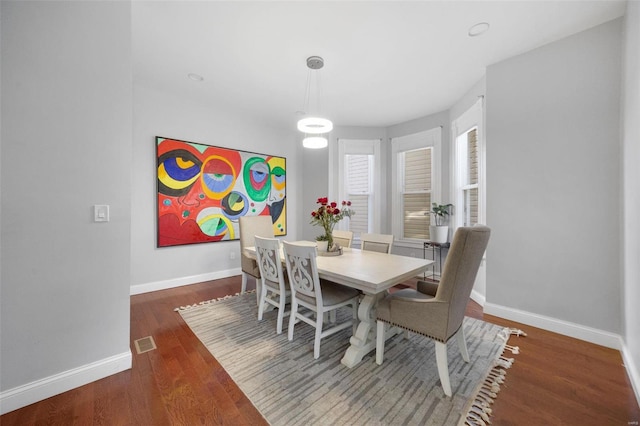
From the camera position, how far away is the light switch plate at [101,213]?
167 cm

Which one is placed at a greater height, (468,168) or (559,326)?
(468,168)

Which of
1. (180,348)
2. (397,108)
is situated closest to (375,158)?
(397,108)

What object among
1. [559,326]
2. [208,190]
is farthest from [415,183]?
[208,190]

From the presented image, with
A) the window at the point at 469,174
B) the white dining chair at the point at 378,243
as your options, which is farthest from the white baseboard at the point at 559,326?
the white dining chair at the point at 378,243

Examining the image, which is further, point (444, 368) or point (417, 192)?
point (417, 192)

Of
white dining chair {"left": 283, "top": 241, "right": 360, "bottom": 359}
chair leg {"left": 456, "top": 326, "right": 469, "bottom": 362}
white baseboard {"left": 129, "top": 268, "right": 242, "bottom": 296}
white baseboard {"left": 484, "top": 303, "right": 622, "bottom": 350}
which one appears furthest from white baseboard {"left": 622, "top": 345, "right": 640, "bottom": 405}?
white baseboard {"left": 129, "top": 268, "right": 242, "bottom": 296}

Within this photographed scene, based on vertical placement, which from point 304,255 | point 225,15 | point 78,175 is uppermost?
point 225,15

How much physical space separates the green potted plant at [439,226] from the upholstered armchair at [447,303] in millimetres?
2003

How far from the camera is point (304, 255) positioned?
1.90m

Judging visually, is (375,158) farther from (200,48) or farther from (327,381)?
(327,381)

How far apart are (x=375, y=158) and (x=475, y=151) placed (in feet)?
5.74

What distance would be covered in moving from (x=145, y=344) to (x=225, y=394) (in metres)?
1.06

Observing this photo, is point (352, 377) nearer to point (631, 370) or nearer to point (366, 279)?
point (366, 279)

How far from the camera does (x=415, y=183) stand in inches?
175
